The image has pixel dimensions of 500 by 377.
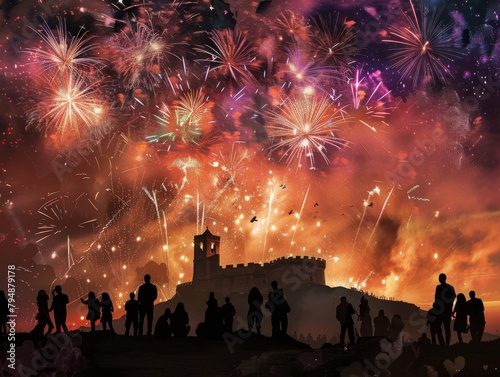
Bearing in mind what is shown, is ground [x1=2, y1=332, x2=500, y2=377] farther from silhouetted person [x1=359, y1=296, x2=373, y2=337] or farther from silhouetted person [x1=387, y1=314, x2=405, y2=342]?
silhouetted person [x1=359, y1=296, x2=373, y2=337]

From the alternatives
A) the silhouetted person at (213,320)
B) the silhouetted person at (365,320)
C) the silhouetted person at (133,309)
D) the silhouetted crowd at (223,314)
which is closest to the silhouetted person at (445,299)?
the silhouetted crowd at (223,314)

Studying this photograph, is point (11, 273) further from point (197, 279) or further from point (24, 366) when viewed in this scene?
point (197, 279)

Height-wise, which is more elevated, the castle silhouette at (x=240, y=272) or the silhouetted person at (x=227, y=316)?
the castle silhouette at (x=240, y=272)

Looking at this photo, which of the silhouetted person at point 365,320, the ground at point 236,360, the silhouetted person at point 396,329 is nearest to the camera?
the silhouetted person at point 396,329

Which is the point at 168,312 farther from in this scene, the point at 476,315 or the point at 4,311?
the point at 476,315

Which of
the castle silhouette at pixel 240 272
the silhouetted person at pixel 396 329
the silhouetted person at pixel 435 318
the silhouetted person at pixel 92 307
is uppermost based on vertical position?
the castle silhouette at pixel 240 272

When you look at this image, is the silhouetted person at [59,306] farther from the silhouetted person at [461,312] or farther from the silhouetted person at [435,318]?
the silhouetted person at [461,312]
